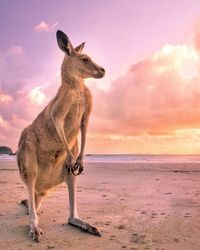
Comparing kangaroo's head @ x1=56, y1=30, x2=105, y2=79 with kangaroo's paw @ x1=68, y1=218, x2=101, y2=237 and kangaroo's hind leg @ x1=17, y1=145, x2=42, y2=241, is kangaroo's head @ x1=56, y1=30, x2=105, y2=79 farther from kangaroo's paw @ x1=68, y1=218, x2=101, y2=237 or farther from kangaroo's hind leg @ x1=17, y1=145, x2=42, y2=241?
kangaroo's paw @ x1=68, y1=218, x2=101, y2=237

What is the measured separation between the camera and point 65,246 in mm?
3943

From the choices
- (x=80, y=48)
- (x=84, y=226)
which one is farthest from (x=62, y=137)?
(x=80, y=48)

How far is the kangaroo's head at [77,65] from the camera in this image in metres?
4.61

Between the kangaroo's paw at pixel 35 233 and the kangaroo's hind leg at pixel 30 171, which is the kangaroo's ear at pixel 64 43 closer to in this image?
the kangaroo's hind leg at pixel 30 171

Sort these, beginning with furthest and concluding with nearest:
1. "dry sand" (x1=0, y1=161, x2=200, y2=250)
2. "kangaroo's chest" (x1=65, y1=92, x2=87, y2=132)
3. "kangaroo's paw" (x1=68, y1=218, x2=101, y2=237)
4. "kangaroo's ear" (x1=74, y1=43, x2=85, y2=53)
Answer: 1. "kangaroo's ear" (x1=74, y1=43, x2=85, y2=53)
2. "kangaroo's chest" (x1=65, y1=92, x2=87, y2=132)
3. "kangaroo's paw" (x1=68, y1=218, x2=101, y2=237)
4. "dry sand" (x1=0, y1=161, x2=200, y2=250)

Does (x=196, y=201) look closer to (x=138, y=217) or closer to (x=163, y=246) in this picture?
(x=138, y=217)

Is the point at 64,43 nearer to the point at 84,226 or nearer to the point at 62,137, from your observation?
the point at 62,137

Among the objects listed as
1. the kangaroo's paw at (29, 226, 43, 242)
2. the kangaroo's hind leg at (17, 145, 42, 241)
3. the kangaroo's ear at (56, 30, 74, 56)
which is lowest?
the kangaroo's paw at (29, 226, 43, 242)

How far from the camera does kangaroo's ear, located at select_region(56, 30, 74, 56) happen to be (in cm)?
451

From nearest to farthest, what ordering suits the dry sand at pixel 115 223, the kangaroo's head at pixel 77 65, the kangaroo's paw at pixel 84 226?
1. the dry sand at pixel 115 223
2. the kangaroo's paw at pixel 84 226
3. the kangaroo's head at pixel 77 65

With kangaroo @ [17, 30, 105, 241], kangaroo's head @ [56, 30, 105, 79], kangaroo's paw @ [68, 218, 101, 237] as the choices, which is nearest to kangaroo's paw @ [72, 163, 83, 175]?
kangaroo @ [17, 30, 105, 241]

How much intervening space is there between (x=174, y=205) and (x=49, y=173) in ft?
8.04

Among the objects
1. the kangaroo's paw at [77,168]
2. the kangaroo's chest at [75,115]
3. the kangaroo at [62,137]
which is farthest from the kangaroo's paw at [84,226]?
the kangaroo's chest at [75,115]

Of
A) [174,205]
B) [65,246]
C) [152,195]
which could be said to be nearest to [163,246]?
[65,246]
